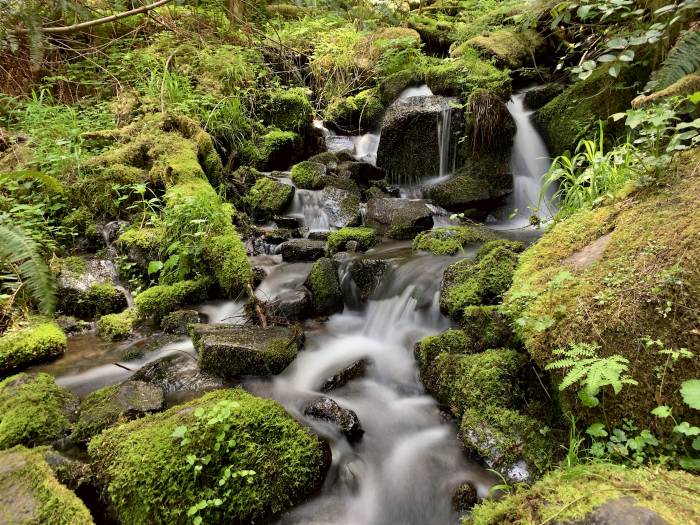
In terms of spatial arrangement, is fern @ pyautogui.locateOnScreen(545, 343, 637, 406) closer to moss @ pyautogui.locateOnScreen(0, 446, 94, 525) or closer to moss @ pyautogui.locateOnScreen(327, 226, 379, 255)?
moss @ pyautogui.locateOnScreen(0, 446, 94, 525)

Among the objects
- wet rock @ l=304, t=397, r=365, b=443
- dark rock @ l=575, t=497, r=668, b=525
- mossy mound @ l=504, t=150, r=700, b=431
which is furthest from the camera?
wet rock @ l=304, t=397, r=365, b=443

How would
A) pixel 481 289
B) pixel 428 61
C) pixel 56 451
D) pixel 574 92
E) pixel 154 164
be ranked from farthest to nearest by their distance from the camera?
pixel 428 61, pixel 574 92, pixel 154 164, pixel 481 289, pixel 56 451

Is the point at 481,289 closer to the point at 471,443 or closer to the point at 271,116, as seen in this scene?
the point at 471,443

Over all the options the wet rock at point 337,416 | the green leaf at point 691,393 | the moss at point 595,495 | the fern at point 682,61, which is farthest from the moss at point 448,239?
the moss at point 595,495

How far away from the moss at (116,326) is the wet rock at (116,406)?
123cm

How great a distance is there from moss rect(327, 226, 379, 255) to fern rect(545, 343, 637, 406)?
3.96 metres

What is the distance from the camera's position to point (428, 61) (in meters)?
9.72

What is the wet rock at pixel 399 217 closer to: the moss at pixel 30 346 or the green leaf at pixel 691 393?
the moss at pixel 30 346

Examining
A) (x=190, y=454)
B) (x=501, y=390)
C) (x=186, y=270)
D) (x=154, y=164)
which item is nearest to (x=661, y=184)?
(x=501, y=390)

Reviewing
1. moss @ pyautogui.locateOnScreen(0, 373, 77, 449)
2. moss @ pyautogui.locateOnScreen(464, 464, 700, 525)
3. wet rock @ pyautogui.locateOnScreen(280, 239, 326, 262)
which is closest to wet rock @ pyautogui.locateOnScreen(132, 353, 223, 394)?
moss @ pyautogui.locateOnScreen(0, 373, 77, 449)

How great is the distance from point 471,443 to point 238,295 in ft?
10.1

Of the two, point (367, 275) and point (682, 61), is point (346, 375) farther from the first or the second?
point (682, 61)

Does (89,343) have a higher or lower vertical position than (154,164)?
lower

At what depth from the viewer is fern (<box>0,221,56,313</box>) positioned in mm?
2219
